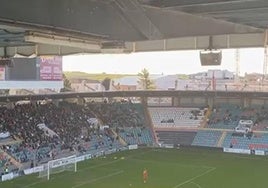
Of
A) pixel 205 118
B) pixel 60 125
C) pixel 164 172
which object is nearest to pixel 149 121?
pixel 205 118

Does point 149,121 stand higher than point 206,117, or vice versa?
point 206,117

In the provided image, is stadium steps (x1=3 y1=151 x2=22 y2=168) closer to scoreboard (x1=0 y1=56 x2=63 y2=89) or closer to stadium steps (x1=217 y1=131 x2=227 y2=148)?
scoreboard (x1=0 y1=56 x2=63 y2=89)

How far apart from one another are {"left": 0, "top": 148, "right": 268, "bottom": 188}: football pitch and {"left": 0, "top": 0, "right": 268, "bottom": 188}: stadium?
0.31ft

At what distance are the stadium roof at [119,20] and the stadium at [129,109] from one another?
0.8 inches

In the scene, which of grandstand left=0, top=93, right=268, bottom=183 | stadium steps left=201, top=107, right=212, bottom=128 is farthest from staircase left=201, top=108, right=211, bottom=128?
grandstand left=0, top=93, right=268, bottom=183

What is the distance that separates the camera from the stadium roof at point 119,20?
26.5ft

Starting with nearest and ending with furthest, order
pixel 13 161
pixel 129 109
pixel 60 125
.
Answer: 1. pixel 13 161
2. pixel 60 125
3. pixel 129 109

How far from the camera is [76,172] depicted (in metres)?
40.4

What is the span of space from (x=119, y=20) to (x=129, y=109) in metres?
55.3

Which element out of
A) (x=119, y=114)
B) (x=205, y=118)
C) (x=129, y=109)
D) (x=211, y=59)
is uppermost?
(x=211, y=59)

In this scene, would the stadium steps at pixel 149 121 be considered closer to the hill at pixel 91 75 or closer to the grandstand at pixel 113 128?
the grandstand at pixel 113 128

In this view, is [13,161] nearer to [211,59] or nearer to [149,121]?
[149,121]

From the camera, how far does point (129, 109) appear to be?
6450 cm

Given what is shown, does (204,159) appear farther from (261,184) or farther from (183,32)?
(183,32)
